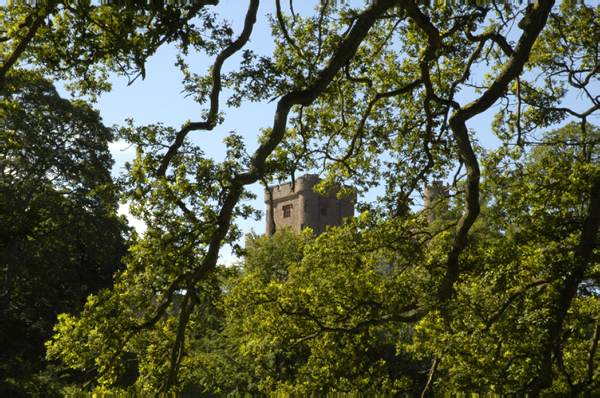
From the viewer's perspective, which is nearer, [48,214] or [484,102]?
[484,102]

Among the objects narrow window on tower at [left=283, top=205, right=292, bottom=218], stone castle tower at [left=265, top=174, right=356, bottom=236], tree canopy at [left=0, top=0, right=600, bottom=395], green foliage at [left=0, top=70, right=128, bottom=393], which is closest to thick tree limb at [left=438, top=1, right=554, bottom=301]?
tree canopy at [left=0, top=0, right=600, bottom=395]

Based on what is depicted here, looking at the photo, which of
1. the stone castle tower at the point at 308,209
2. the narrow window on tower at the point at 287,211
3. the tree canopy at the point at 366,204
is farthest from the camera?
the narrow window on tower at the point at 287,211

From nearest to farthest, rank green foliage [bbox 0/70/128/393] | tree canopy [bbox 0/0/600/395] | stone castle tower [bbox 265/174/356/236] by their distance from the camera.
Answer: tree canopy [bbox 0/0/600/395] → green foliage [bbox 0/70/128/393] → stone castle tower [bbox 265/174/356/236]

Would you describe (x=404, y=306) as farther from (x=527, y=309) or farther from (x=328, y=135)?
(x=328, y=135)

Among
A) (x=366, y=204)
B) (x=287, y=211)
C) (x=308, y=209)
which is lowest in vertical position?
(x=366, y=204)

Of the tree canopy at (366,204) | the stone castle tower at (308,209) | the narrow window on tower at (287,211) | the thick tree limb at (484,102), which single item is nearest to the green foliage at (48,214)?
the tree canopy at (366,204)

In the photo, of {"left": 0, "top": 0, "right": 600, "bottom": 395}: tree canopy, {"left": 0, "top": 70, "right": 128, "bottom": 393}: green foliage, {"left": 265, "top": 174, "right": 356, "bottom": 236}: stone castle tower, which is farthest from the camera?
{"left": 265, "top": 174, "right": 356, "bottom": 236}: stone castle tower

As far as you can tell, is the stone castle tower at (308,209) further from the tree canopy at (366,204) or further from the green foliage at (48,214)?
the tree canopy at (366,204)

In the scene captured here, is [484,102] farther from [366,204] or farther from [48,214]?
[48,214]

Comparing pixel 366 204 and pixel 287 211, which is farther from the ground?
pixel 287 211

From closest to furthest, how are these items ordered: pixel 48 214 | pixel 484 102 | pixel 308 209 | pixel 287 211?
pixel 484 102 → pixel 48 214 → pixel 308 209 → pixel 287 211

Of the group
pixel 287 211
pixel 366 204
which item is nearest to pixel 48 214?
pixel 366 204

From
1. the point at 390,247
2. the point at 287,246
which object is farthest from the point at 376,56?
the point at 287,246

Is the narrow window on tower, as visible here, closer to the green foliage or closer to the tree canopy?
the green foliage
